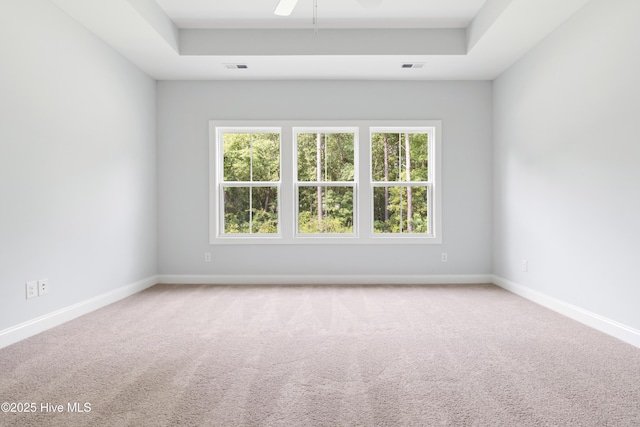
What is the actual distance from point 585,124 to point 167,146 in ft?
15.1

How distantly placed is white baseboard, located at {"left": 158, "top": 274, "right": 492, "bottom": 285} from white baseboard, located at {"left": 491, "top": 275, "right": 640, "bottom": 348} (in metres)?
0.64

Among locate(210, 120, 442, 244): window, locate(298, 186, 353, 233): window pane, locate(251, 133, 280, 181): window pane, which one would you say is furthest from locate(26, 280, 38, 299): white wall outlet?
locate(298, 186, 353, 233): window pane

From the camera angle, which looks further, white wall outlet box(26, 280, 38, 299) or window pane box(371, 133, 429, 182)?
window pane box(371, 133, 429, 182)

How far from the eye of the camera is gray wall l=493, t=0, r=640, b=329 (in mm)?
2783

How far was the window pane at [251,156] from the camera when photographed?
504 centimetres

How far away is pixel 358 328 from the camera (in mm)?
3072

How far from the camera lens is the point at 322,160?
16.6 feet

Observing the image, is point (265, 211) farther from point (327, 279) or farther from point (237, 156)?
point (327, 279)

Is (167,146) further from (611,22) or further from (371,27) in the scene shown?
(611,22)

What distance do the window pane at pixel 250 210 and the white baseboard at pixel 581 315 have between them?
3044 millimetres

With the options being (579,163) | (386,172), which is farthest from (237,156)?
(579,163)

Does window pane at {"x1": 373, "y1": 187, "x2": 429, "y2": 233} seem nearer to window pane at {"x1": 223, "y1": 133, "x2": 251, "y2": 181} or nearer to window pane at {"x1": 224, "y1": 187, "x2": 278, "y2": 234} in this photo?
window pane at {"x1": 224, "y1": 187, "x2": 278, "y2": 234}

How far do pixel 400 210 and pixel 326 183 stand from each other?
3.47 ft

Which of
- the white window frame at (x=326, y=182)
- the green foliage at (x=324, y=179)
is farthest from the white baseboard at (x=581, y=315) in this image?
the white window frame at (x=326, y=182)
